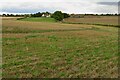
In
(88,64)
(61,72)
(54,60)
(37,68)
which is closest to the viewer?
(61,72)

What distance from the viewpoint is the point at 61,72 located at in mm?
11055

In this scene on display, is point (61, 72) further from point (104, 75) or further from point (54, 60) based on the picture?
point (54, 60)

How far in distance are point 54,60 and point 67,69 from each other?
2.17 m

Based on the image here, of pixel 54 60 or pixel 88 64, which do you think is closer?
pixel 88 64

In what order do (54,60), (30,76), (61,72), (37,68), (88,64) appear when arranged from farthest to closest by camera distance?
(54,60) < (88,64) < (37,68) < (61,72) < (30,76)

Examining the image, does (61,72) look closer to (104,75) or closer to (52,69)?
(52,69)

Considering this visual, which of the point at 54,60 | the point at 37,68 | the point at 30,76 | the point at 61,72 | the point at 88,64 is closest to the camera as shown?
the point at 30,76

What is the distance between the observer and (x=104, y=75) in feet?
35.9

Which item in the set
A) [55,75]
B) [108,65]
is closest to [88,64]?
[108,65]

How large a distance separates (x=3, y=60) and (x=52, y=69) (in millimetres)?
3057

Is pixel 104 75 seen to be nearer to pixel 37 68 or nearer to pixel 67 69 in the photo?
pixel 67 69

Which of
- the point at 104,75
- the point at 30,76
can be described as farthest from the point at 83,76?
the point at 30,76

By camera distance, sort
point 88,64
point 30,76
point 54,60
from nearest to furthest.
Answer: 1. point 30,76
2. point 88,64
3. point 54,60

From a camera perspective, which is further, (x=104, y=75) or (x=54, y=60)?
(x=54, y=60)
